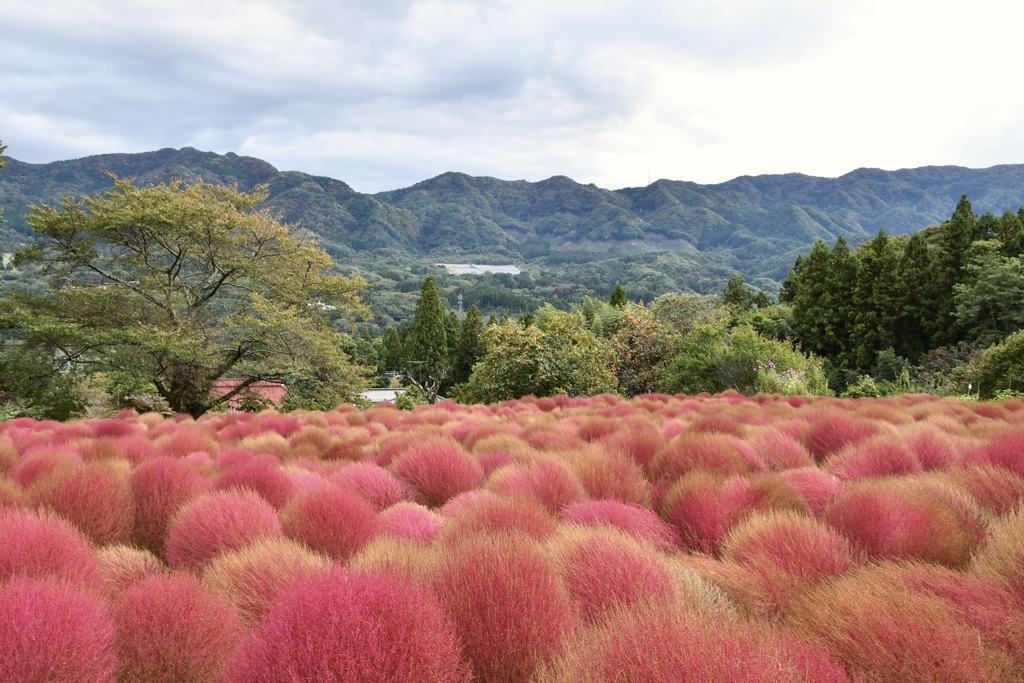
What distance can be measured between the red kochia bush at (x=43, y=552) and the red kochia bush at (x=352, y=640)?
45 cm

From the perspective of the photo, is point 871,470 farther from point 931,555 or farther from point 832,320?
point 832,320

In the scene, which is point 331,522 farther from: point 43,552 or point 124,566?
point 43,552

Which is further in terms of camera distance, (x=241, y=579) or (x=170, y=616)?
(x=241, y=579)

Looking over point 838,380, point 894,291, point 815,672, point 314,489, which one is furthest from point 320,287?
point 894,291

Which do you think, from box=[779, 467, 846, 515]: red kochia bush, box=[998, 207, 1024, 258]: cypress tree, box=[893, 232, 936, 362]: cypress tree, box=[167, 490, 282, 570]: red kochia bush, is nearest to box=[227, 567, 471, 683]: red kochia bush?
box=[167, 490, 282, 570]: red kochia bush

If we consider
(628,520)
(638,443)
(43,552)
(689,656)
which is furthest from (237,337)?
(689,656)

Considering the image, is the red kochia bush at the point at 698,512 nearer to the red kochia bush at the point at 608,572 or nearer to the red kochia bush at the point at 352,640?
the red kochia bush at the point at 608,572

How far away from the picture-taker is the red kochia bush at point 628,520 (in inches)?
49.6

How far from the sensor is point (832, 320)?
33344mm

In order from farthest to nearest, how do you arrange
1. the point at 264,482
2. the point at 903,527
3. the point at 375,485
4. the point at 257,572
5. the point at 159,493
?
the point at 375,485
the point at 264,482
the point at 159,493
the point at 903,527
the point at 257,572

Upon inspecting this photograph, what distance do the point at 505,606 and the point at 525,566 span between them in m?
0.07

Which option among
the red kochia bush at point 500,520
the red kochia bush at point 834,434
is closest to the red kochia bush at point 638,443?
the red kochia bush at point 834,434

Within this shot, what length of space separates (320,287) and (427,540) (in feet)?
57.2

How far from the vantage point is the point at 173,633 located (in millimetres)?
748
